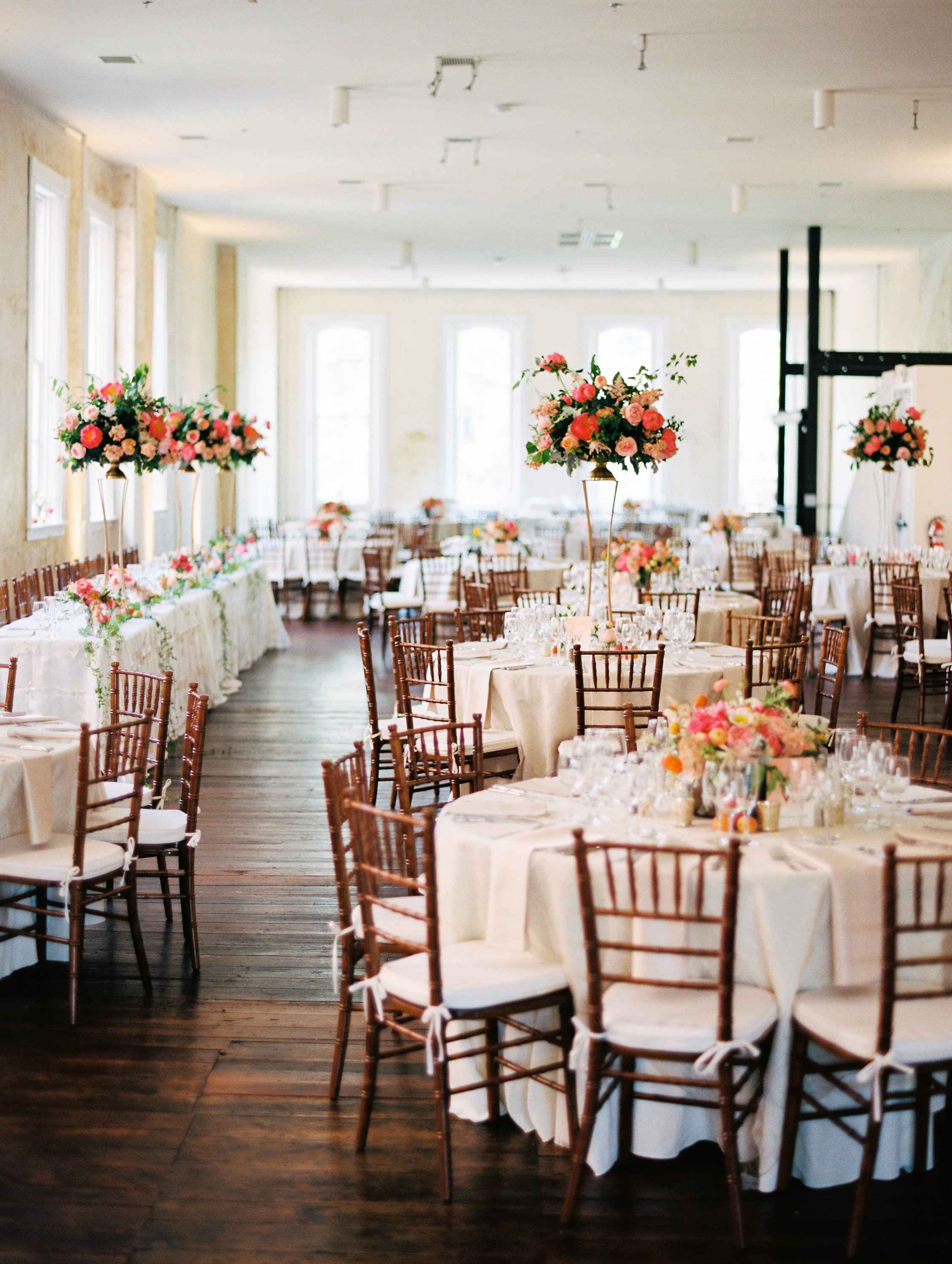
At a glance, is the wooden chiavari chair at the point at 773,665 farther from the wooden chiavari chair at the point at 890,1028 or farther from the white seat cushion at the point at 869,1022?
the white seat cushion at the point at 869,1022

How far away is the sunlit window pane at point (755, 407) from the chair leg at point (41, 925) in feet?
54.9

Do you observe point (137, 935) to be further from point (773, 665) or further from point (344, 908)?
point (773, 665)

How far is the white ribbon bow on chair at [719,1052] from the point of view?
9.87ft

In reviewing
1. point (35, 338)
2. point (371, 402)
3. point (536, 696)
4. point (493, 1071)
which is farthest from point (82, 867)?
point (371, 402)

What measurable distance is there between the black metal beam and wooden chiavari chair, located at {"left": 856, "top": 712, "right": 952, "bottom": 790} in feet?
21.1

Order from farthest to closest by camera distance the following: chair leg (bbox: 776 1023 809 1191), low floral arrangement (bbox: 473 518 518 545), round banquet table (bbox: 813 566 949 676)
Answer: low floral arrangement (bbox: 473 518 518 545)
round banquet table (bbox: 813 566 949 676)
chair leg (bbox: 776 1023 809 1191)

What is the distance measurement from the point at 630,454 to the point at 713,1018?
351 cm

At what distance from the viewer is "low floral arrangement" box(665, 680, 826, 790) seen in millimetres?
3547

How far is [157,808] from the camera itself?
522 cm

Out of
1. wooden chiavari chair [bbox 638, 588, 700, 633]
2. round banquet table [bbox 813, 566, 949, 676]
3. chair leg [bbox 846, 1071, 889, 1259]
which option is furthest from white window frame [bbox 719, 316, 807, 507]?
chair leg [bbox 846, 1071, 889, 1259]

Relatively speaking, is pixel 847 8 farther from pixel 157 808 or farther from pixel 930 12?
pixel 157 808

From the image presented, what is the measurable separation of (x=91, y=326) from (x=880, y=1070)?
34.5ft

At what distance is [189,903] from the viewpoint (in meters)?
4.73

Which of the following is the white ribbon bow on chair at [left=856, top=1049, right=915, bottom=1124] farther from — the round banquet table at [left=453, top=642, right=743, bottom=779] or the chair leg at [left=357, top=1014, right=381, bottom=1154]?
the round banquet table at [left=453, top=642, right=743, bottom=779]
